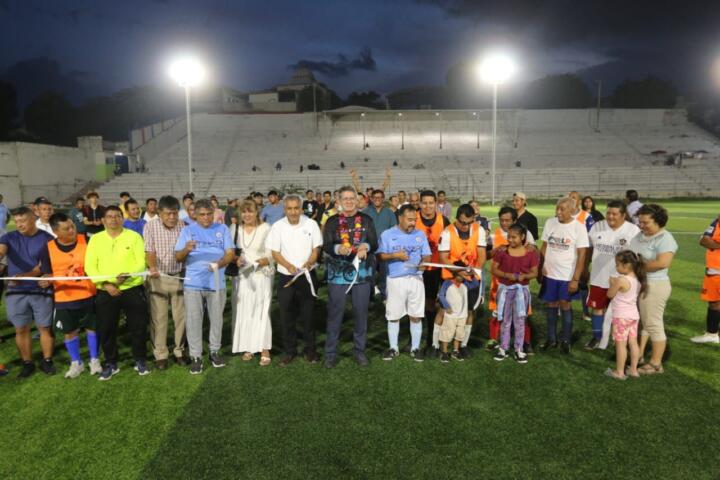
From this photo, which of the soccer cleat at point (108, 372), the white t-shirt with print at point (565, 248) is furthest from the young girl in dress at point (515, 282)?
the soccer cleat at point (108, 372)

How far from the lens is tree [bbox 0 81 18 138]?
205ft

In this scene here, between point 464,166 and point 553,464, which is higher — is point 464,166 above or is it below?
above

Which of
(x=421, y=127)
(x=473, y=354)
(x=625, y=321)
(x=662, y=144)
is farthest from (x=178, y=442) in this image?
(x=662, y=144)

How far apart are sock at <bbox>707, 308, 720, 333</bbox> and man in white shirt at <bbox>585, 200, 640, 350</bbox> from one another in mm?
1654

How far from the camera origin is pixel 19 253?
5430mm

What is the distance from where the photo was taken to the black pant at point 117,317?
5391 mm

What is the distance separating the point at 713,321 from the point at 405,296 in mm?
4399

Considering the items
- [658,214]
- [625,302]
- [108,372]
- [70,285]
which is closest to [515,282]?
[625,302]

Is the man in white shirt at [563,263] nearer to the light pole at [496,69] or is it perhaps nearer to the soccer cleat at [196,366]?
the soccer cleat at [196,366]

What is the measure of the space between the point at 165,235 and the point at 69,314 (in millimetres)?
1394

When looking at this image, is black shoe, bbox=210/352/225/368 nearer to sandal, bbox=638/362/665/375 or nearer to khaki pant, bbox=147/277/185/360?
khaki pant, bbox=147/277/185/360

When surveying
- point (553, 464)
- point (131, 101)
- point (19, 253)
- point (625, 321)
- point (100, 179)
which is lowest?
point (553, 464)

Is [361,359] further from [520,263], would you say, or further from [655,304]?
[655,304]

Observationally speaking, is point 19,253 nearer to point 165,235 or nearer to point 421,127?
point 165,235
